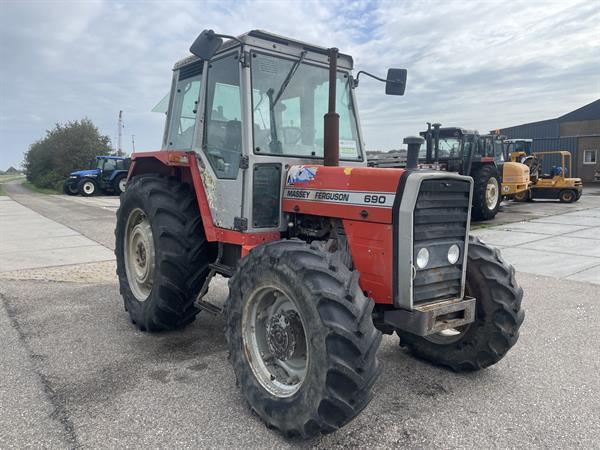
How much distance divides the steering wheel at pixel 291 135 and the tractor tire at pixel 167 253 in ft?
3.78

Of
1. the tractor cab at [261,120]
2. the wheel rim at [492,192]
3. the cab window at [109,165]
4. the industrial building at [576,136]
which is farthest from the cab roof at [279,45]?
the industrial building at [576,136]

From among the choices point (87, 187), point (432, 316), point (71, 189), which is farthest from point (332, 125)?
point (71, 189)

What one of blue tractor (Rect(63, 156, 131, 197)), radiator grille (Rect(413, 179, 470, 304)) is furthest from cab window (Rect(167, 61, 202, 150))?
blue tractor (Rect(63, 156, 131, 197))

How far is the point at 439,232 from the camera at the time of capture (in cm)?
307

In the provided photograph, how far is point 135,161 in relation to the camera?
4.86 metres

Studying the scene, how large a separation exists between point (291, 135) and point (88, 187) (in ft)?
86.9

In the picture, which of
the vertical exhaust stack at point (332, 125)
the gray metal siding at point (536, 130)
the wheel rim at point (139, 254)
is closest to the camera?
the vertical exhaust stack at point (332, 125)

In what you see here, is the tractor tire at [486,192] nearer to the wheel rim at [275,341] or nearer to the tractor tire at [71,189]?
the wheel rim at [275,341]

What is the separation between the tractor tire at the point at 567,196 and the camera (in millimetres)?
19391

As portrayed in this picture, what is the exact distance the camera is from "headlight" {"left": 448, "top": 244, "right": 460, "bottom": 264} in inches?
124

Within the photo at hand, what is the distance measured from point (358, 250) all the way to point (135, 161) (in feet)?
9.45

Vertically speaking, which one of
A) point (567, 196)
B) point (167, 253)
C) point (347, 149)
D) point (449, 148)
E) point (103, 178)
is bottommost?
point (167, 253)

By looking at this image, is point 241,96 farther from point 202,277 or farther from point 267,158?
point 202,277

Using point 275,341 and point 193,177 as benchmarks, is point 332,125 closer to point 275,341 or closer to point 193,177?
point 193,177
